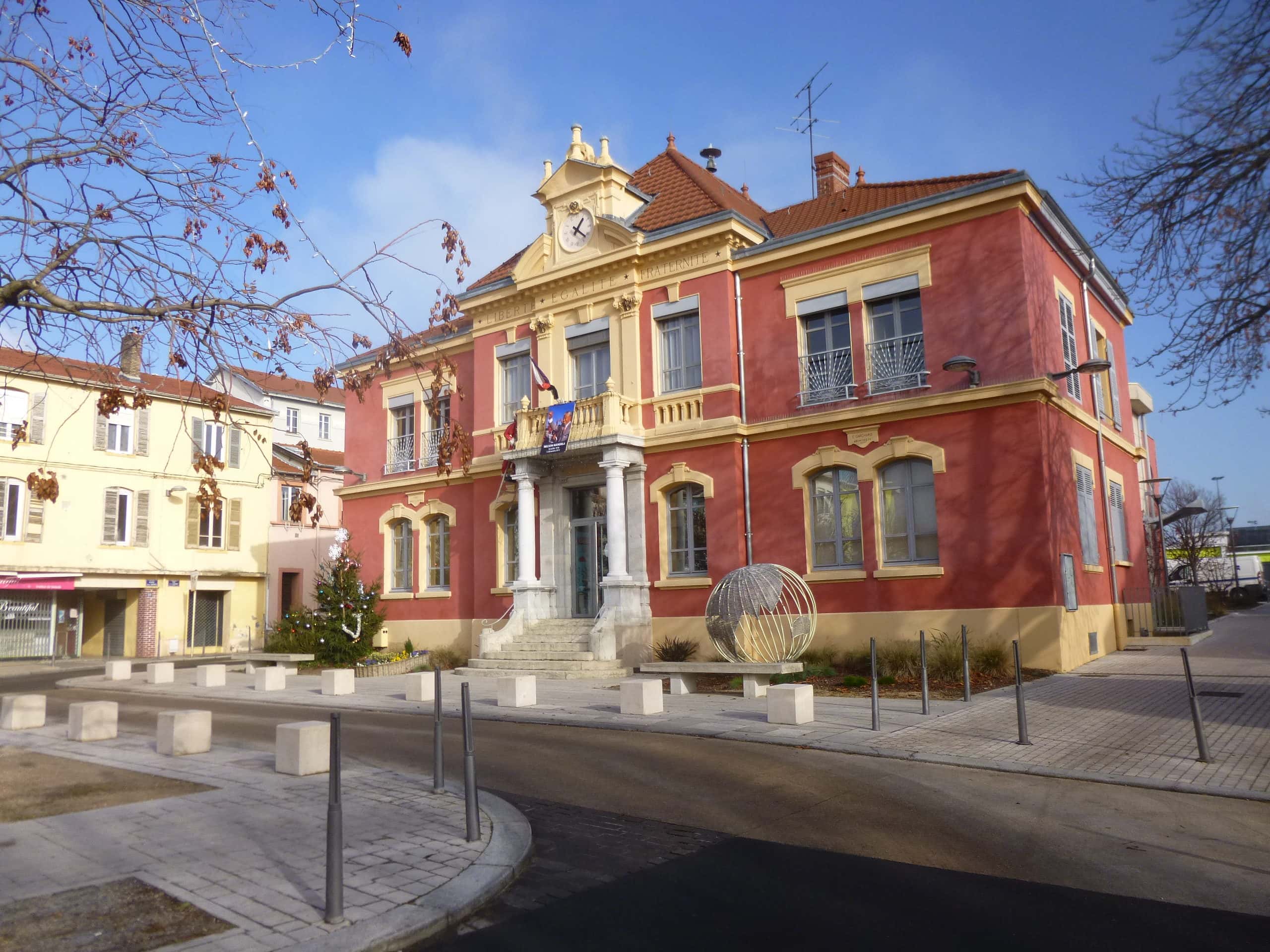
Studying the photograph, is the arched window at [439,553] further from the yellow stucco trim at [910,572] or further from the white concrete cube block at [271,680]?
the yellow stucco trim at [910,572]

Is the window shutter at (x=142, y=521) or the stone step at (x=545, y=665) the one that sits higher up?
the window shutter at (x=142, y=521)

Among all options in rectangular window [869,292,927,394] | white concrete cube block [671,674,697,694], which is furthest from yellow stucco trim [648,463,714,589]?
rectangular window [869,292,927,394]

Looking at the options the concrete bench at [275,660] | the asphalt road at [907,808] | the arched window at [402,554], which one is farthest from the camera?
the arched window at [402,554]

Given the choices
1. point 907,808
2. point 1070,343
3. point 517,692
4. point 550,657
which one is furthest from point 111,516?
point 907,808

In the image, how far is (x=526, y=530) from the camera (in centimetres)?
2228

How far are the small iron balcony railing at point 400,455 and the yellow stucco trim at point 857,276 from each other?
1286cm

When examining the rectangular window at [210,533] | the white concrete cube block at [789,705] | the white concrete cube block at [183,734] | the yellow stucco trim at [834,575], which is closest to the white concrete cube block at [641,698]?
the white concrete cube block at [789,705]

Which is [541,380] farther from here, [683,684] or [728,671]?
[728,671]

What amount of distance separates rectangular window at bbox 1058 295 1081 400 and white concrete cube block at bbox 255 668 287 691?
58.1 feet

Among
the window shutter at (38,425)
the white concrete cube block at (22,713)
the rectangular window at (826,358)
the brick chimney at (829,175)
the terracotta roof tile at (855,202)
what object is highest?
the brick chimney at (829,175)

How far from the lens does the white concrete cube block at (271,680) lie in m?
19.4

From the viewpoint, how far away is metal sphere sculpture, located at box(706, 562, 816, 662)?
16953mm

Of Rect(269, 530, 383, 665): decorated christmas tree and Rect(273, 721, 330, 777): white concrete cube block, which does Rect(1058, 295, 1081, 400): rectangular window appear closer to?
Rect(273, 721, 330, 777): white concrete cube block

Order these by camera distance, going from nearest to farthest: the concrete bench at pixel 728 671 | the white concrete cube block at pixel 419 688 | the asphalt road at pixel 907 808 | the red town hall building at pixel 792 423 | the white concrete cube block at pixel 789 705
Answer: the asphalt road at pixel 907 808, the white concrete cube block at pixel 789 705, the concrete bench at pixel 728 671, the white concrete cube block at pixel 419 688, the red town hall building at pixel 792 423
